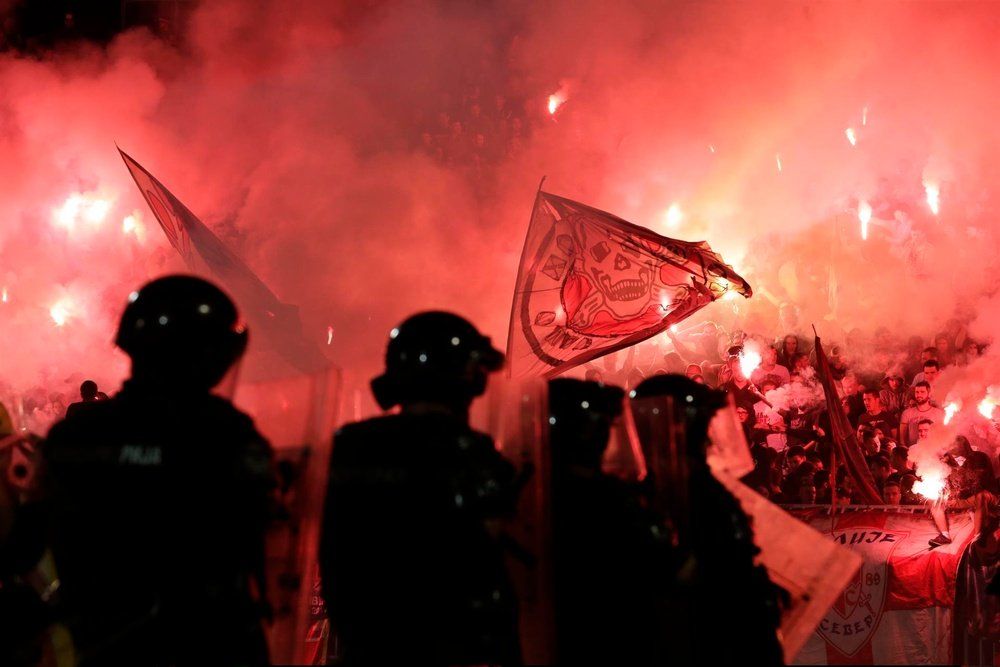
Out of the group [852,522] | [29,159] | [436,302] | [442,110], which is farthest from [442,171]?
[852,522]

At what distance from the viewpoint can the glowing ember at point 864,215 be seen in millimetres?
11555

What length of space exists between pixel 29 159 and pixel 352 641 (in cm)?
1284

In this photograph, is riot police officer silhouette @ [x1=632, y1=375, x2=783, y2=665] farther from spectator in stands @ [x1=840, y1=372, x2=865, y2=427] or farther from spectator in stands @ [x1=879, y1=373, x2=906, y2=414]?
spectator in stands @ [x1=879, y1=373, x2=906, y2=414]

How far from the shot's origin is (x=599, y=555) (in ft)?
8.45

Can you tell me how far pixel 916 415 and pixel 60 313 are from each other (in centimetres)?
1158

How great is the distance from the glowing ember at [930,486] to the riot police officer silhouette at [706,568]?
666 cm

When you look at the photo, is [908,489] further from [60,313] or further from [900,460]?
[60,313]

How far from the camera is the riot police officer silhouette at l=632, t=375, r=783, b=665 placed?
275 centimetres

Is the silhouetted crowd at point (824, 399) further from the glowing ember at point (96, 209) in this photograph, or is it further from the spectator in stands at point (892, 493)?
the glowing ember at point (96, 209)

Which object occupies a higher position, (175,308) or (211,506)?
(175,308)

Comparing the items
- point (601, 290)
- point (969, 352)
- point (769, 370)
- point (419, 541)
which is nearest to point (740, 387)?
point (769, 370)

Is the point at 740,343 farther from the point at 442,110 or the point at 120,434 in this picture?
the point at 120,434

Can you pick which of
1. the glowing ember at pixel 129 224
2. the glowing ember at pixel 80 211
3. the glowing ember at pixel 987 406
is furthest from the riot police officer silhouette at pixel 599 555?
the glowing ember at pixel 80 211

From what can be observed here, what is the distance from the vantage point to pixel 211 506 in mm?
1969
